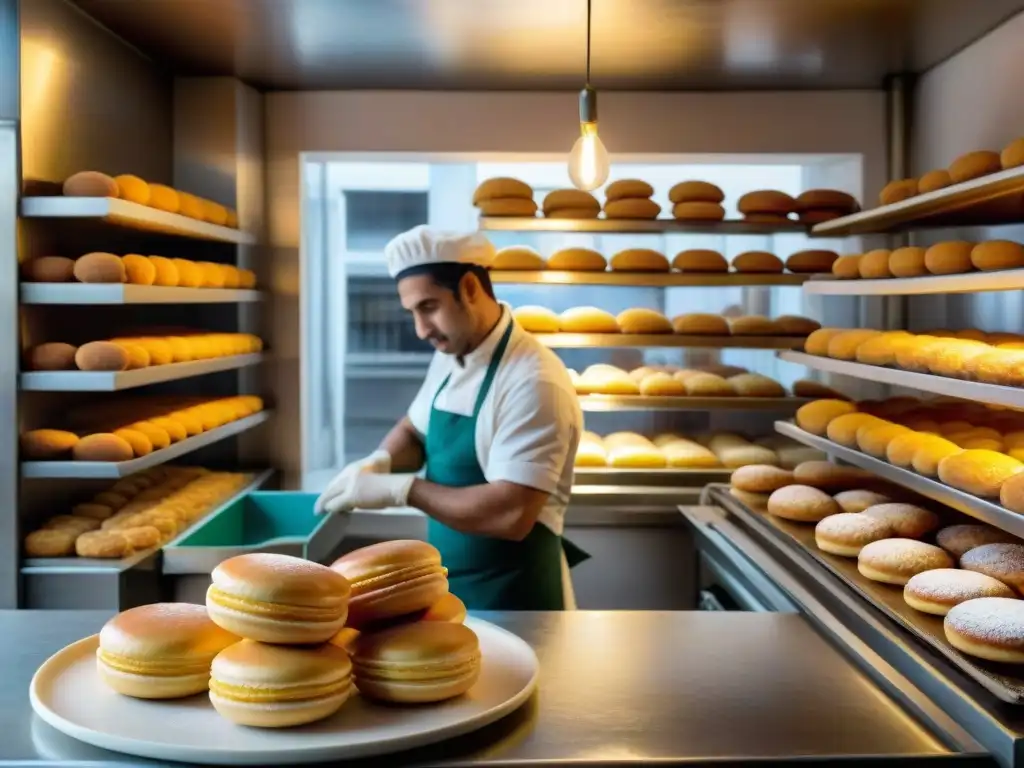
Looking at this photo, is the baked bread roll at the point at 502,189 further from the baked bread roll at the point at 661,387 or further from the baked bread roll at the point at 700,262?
the baked bread roll at the point at 661,387

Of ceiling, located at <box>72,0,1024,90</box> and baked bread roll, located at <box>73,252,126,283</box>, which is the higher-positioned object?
ceiling, located at <box>72,0,1024,90</box>

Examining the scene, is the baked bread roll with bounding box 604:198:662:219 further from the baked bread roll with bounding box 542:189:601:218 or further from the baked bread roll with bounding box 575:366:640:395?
the baked bread roll with bounding box 575:366:640:395

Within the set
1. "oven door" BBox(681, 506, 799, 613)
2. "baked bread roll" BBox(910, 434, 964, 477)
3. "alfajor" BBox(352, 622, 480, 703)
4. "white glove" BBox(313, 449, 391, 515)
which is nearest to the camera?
"alfajor" BBox(352, 622, 480, 703)

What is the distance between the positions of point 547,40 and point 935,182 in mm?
1388

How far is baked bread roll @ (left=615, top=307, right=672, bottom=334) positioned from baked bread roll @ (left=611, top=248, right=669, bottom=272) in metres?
0.16

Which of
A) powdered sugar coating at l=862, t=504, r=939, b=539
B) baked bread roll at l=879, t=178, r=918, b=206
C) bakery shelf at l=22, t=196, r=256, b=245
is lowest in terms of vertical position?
powdered sugar coating at l=862, t=504, r=939, b=539

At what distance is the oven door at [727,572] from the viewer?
7.36 feet

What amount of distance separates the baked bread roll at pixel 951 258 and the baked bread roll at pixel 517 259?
1.70 m

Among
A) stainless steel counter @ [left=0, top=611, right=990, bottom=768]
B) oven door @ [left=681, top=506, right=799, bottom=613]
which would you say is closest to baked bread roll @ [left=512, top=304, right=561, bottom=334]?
oven door @ [left=681, top=506, right=799, bottom=613]

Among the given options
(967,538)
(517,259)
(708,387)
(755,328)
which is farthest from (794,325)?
(967,538)

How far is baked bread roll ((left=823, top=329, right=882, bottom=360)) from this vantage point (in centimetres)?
262

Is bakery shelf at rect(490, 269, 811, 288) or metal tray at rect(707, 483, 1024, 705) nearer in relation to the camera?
metal tray at rect(707, 483, 1024, 705)

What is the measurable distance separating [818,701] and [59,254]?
2459 mm

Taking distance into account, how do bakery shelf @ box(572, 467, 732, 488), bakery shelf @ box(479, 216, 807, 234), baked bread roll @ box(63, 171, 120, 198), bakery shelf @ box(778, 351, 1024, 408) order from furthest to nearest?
bakery shelf @ box(479, 216, 807, 234) < bakery shelf @ box(572, 467, 732, 488) < baked bread roll @ box(63, 171, 120, 198) < bakery shelf @ box(778, 351, 1024, 408)
